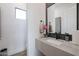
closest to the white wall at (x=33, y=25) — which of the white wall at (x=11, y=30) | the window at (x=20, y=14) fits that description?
the white wall at (x=11, y=30)

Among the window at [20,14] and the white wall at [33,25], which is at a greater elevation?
the window at [20,14]

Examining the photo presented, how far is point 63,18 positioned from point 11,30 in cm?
223

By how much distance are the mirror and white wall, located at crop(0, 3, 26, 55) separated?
1.54m

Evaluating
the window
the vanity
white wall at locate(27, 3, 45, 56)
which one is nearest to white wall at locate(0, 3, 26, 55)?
the window

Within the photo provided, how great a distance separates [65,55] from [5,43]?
2828 mm

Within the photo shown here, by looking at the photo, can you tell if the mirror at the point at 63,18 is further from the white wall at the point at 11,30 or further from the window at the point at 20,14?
the window at the point at 20,14

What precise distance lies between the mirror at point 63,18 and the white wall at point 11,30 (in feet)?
5.07

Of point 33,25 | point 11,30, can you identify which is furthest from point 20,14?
point 33,25

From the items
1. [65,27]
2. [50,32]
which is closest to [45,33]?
[50,32]

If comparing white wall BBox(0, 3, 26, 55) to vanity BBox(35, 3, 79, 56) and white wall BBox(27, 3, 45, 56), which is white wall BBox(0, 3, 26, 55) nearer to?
white wall BBox(27, 3, 45, 56)

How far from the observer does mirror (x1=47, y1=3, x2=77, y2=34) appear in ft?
6.72

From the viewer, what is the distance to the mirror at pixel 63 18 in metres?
2.05

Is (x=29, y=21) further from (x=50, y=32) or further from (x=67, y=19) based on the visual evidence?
(x=67, y=19)

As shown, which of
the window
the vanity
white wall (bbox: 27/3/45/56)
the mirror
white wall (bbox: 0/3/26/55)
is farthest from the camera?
the window
